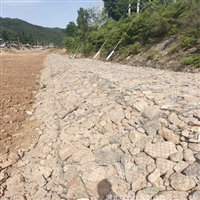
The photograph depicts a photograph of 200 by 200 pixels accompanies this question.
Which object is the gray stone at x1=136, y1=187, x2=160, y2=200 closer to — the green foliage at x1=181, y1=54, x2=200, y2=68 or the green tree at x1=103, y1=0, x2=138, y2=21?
the green foliage at x1=181, y1=54, x2=200, y2=68

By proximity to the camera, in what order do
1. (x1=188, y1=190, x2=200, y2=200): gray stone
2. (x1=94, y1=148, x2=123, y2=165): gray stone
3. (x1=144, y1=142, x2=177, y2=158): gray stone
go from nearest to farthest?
(x1=188, y1=190, x2=200, y2=200): gray stone
(x1=144, y1=142, x2=177, y2=158): gray stone
(x1=94, y1=148, x2=123, y2=165): gray stone

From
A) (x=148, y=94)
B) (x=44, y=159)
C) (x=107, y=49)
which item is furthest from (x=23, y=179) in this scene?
(x=107, y=49)

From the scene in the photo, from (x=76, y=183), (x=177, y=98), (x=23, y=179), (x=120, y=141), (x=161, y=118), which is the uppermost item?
(x=177, y=98)

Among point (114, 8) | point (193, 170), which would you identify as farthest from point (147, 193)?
point (114, 8)

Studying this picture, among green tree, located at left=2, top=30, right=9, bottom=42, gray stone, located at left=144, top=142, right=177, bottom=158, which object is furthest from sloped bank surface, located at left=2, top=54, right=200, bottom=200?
green tree, located at left=2, top=30, right=9, bottom=42

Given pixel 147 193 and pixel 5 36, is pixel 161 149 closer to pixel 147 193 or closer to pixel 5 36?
pixel 147 193

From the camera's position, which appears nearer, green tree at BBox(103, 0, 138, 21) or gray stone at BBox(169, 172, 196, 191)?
gray stone at BBox(169, 172, 196, 191)

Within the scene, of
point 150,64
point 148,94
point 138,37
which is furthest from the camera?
point 138,37

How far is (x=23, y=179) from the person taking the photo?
3.31 metres

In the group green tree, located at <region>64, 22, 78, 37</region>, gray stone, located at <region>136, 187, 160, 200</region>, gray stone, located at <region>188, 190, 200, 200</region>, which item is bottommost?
gray stone, located at <region>136, 187, 160, 200</region>

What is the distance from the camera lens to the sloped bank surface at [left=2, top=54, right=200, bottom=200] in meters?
2.48

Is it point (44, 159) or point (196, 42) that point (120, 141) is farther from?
point (196, 42)

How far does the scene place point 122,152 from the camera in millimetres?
3064

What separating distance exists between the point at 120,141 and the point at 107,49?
16.1 meters
